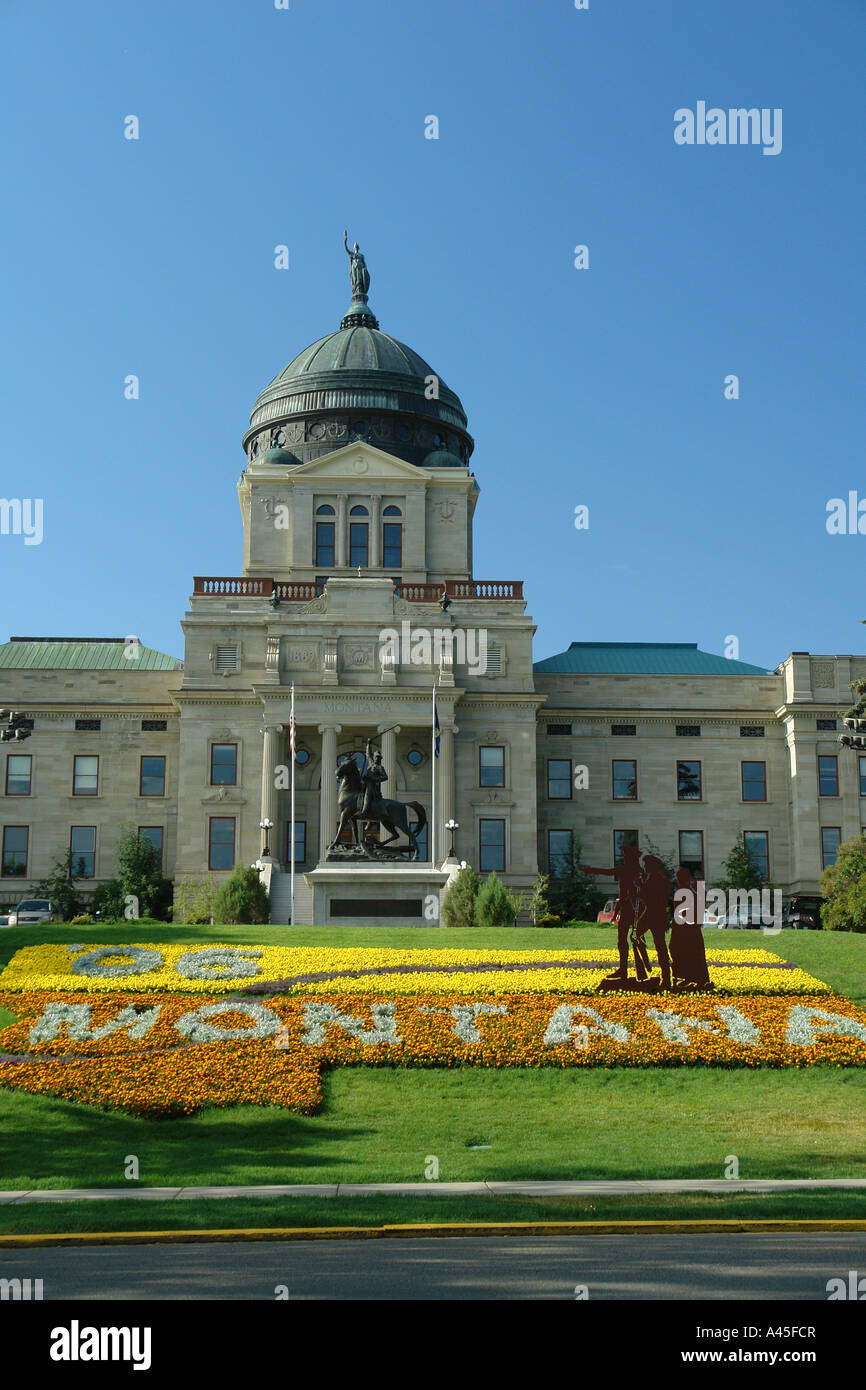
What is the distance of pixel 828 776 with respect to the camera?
254 feet

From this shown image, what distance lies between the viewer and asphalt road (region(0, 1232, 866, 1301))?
12.3 m

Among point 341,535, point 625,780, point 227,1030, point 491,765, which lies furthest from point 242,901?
point 341,535

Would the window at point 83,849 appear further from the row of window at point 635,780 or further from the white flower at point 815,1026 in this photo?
the white flower at point 815,1026

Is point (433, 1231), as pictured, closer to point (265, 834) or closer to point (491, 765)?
point (265, 834)

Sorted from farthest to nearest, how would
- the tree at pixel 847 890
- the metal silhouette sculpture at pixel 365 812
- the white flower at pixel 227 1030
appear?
1. the tree at pixel 847 890
2. the metal silhouette sculpture at pixel 365 812
3. the white flower at pixel 227 1030

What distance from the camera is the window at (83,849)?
75.2 metres

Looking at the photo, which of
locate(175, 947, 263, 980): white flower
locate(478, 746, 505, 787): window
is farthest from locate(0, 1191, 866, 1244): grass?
locate(478, 746, 505, 787): window

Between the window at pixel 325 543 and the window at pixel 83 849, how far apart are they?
810 inches

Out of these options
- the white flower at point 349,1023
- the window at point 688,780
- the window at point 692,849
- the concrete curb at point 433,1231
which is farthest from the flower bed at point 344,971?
the window at point 688,780

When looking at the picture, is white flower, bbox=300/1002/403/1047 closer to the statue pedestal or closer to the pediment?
the statue pedestal

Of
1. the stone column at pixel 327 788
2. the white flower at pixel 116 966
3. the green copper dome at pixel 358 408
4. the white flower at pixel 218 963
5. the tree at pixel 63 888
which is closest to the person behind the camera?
the white flower at pixel 218 963

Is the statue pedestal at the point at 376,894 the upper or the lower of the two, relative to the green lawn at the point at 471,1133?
upper

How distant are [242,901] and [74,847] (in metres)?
24.4

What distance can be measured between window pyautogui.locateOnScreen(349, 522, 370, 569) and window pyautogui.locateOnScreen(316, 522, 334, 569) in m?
1.10
